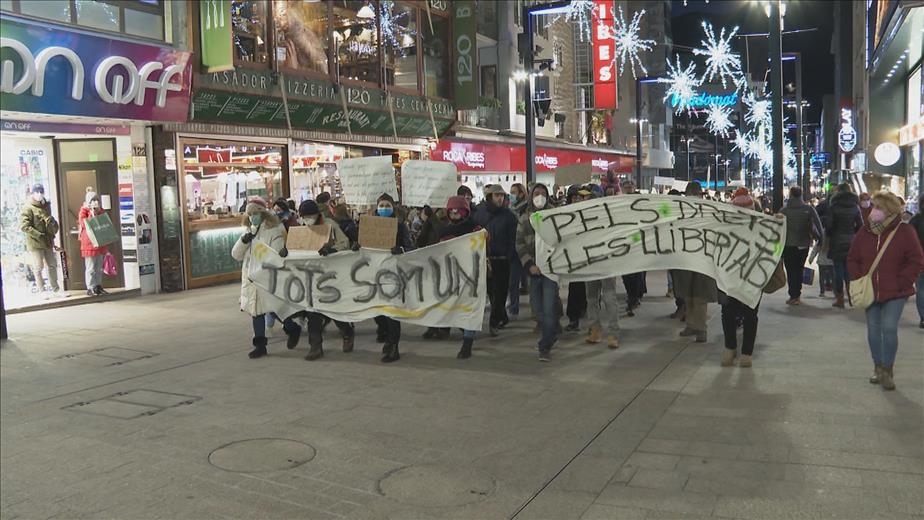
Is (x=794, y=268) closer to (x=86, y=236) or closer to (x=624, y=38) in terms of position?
(x=86, y=236)

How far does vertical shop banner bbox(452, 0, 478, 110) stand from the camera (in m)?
23.2

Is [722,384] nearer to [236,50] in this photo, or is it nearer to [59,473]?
[59,473]

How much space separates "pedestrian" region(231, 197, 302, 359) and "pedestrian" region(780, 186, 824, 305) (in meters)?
7.95

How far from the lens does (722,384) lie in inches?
287

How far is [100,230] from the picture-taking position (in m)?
14.0

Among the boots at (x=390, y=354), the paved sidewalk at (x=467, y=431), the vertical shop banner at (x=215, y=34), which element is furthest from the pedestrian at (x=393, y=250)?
the vertical shop banner at (x=215, y=34)

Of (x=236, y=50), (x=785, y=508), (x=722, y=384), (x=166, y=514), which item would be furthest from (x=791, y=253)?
(x=236, y=50)

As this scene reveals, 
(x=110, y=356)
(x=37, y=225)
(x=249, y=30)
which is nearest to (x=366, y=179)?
(x=110, y=356)

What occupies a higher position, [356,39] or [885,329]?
[356,39]

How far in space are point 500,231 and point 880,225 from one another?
4.72 metres

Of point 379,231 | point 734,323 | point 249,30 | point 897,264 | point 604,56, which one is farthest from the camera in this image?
point 604,56

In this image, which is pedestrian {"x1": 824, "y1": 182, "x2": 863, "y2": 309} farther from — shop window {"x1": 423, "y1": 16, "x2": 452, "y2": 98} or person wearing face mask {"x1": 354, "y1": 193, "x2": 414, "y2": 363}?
shop window {"x1": 423, "y1": 16, "x2": 452, "y2": 98}

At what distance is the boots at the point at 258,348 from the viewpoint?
9048mm

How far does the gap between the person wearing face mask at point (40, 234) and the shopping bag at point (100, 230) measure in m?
0.58
